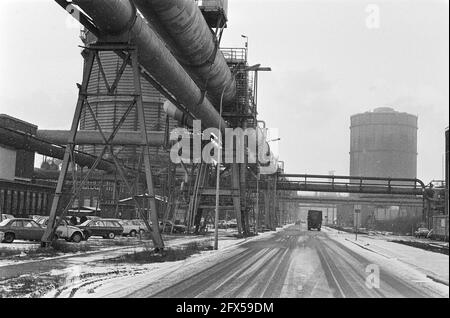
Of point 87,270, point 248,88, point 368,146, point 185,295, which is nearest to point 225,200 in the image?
point 248,88

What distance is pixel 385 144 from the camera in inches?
329

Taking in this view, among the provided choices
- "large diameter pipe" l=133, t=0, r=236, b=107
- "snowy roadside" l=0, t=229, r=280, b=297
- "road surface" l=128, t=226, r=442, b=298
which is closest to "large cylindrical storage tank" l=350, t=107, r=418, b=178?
"road surface" l=128, t=226, r=442, b=298

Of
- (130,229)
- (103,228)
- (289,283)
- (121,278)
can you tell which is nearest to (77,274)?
(121,278)

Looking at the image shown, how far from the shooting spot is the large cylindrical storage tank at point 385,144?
8.30 m

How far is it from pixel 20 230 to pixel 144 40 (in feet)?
46.8

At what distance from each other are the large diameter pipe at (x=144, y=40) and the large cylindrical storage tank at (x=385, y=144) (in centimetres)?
1300

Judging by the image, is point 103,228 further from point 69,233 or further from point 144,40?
point 144,40

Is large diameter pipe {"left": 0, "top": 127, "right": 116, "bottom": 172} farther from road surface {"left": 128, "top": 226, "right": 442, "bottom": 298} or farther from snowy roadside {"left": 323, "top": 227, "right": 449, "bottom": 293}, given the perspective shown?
road surface {"left": 128, "top": 226, "right": 442, "bottom": 298}

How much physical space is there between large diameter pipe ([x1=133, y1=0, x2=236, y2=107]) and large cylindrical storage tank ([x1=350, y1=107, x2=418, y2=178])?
13845 mm

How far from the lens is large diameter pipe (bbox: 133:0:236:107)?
21250 mm

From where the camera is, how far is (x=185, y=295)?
11.9 meters

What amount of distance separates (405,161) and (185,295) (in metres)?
6.05

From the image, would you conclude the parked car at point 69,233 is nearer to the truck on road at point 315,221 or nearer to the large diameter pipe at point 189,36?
the large diameter pipe at point 189,36
